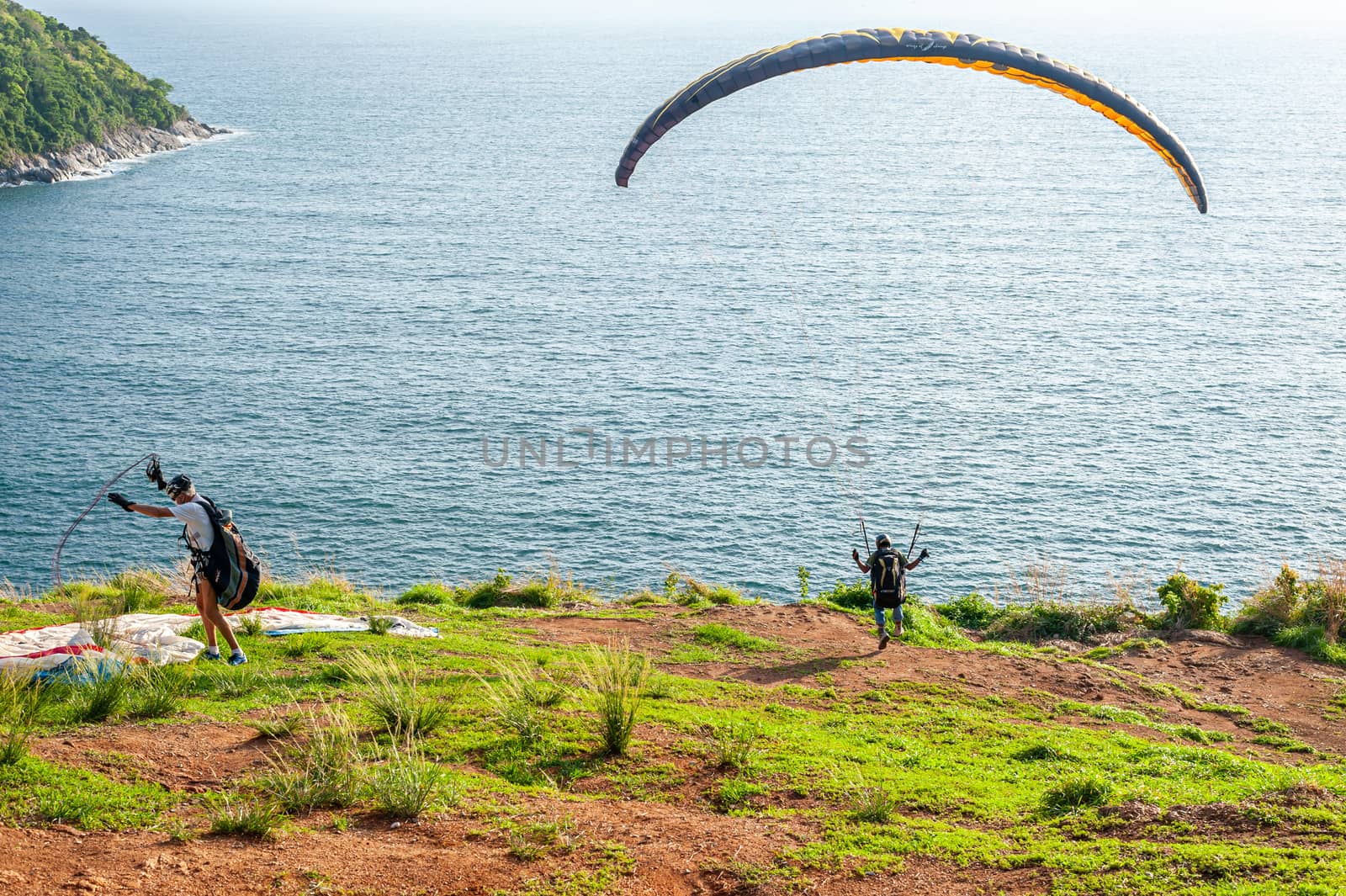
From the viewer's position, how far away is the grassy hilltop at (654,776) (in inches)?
357

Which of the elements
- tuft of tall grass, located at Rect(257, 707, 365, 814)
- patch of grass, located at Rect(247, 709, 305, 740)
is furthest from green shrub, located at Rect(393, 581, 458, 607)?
tuft of tall grass, located at Rect(257, 707, 365, 814)

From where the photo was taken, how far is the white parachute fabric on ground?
1277 cm

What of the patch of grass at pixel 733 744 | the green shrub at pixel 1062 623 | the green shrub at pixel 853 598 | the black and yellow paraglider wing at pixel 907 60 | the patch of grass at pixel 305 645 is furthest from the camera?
the green shrub at pixel 853 598

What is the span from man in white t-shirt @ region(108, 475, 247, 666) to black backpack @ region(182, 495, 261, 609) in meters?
0.05

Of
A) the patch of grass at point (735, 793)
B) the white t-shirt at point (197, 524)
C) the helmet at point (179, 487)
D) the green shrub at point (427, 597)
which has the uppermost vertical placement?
the helmet at point (179, 487)

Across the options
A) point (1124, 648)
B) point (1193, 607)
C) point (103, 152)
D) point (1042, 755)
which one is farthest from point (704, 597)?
point (103, 152)

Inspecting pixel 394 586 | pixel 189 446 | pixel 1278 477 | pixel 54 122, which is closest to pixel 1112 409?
pixel 1278 477

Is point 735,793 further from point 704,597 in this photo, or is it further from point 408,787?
point 704,597

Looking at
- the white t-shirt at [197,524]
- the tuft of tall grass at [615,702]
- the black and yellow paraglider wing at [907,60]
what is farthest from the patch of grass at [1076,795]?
the black and yellow paraglider wing at [907,60]

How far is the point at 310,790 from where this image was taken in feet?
32.6

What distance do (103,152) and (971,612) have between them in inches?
5127

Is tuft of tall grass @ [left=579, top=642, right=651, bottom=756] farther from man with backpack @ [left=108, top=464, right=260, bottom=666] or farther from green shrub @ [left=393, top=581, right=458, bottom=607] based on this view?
green shrub @ [left=393, top=581, right=458, bottom=607]

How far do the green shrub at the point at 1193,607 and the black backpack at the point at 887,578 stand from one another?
6977mm

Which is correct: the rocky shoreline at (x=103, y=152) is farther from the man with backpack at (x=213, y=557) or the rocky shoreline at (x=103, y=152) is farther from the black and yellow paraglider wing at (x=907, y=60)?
the man with backpack at (x=213, y=557)
